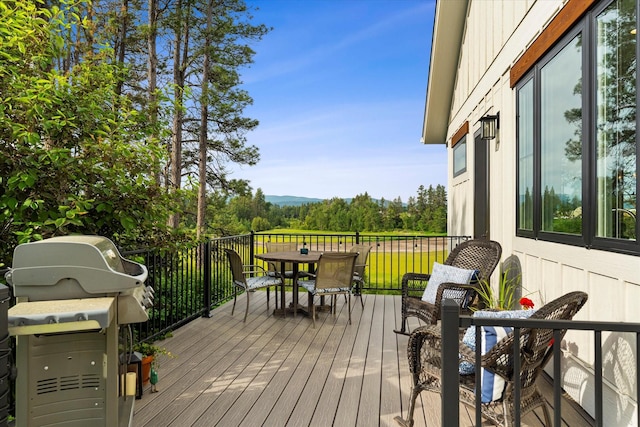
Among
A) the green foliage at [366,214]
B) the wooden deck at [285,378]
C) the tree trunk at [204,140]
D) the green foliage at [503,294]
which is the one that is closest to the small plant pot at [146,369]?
the wooden deck at [285,378]

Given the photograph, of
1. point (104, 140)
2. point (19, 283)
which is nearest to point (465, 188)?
point (104, 140)

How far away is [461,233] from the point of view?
7.36 metres

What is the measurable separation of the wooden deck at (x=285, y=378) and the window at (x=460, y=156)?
11.4 feet

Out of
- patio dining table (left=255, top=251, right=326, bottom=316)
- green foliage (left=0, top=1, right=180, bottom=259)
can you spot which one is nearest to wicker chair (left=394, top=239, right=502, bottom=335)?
patio dining table (left=255, top=251, right=326, bottom=316)

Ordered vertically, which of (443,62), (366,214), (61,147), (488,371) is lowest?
(488,371)

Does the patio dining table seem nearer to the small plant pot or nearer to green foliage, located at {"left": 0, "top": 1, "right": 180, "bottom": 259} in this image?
green foliage, located at {"left": 0, "top": 1, "right": 180, "bottom": 259}

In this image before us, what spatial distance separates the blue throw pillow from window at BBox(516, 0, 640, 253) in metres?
0.74

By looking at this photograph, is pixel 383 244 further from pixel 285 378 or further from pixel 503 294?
pixel 285 378

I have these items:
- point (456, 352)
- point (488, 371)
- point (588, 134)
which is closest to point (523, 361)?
point (488, 371)

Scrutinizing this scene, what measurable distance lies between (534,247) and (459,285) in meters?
0.73

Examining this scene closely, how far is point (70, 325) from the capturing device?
5.05ft

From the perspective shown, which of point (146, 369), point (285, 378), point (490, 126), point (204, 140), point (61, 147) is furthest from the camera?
Result: point (204, 140)

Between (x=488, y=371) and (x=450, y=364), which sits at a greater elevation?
(x=450, y=364)

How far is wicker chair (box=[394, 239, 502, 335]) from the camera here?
369 cm
